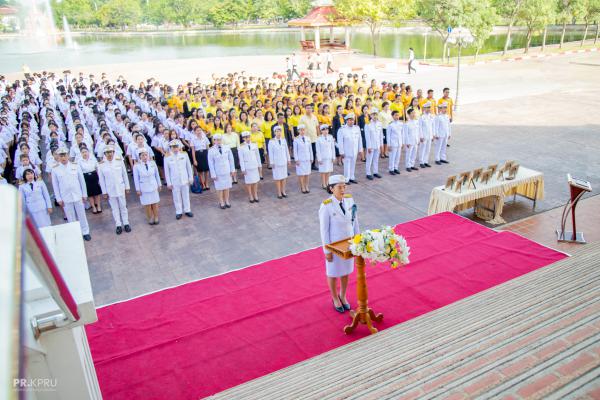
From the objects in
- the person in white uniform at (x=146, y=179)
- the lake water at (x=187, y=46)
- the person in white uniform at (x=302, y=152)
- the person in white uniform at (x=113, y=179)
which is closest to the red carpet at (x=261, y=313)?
the person in white uniform at (x=146, y=179)

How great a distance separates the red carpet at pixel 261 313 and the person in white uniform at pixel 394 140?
12.5 ft

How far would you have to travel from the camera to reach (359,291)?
5.37 meters

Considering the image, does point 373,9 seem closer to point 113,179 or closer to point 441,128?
point 441,128

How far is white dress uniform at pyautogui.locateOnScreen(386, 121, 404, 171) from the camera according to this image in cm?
1127

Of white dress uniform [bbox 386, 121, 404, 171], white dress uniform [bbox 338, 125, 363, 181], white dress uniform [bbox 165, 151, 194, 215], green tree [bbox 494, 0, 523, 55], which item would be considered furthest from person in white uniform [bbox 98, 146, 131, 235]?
green tree [bbox 494, 0, 523, 55]

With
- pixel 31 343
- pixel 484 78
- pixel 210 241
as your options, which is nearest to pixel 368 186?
pixel 210 241

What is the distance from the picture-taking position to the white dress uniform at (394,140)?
11.3 metres

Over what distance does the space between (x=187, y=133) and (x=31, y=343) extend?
953 centimetres

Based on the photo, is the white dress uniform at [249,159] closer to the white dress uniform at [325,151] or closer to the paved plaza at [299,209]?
the paved plaza at [299,209]

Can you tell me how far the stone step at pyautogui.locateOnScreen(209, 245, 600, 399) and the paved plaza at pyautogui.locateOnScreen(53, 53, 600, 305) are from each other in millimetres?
3372

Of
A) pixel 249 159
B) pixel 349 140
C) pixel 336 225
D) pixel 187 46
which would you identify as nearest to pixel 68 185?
pixel 249 159

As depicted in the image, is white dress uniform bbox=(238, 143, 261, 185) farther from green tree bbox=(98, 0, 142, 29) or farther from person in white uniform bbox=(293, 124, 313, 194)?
green tree bbox=(98, 0, 142, 29)

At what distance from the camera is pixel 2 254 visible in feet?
3.39

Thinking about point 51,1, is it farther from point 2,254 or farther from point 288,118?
point 2,254
